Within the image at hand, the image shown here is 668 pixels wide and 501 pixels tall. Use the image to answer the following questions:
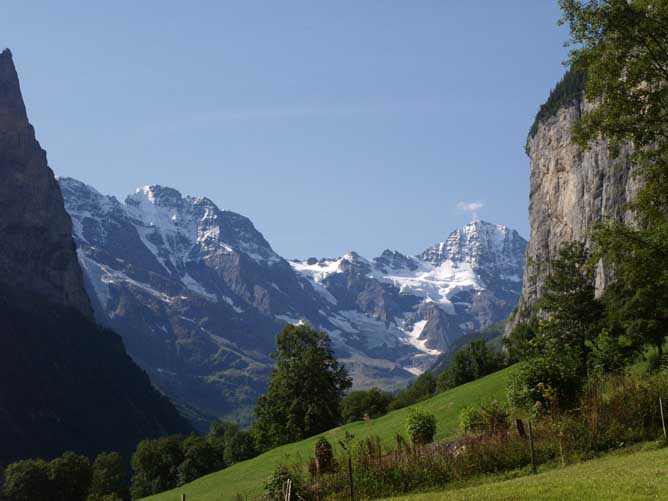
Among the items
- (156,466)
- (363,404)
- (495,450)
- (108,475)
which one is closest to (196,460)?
(156,466)

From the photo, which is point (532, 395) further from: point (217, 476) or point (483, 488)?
point (217, 476)

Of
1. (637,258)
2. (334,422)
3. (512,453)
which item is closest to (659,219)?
(637,258)

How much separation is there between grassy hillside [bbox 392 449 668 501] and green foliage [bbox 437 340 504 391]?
106222mm

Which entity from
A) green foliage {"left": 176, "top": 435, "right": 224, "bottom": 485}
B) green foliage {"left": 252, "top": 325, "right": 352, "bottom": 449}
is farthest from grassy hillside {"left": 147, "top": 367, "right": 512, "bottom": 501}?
green foliage {"left": 176, "top": 435, "right": 224, "bottom": 485}

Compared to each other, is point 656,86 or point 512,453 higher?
point 656,86

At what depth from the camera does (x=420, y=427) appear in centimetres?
3956

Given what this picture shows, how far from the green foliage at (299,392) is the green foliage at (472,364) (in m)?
40.6

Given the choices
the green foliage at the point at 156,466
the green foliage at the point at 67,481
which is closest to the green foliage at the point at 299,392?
the green foliage at the point at 156,466

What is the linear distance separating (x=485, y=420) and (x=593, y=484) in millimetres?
13360

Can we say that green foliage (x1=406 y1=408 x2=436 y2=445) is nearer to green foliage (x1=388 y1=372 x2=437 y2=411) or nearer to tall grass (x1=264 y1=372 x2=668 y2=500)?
tall grass (x1=264 y1=372 x2=668 y2=500)

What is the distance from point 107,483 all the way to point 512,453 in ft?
380

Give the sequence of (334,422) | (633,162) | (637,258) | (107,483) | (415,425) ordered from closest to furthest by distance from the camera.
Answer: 1. (637,258)
2. (633,162)
3. (415,425)
4. (334,422)
5. (107,483)

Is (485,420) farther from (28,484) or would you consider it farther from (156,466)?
(28,484)

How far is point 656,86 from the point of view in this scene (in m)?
27.3
